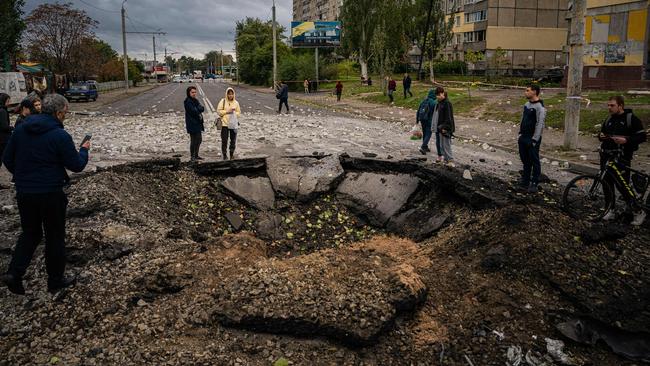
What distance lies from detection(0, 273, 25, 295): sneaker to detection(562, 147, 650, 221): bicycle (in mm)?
6501

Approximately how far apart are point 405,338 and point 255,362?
1333 millimetres

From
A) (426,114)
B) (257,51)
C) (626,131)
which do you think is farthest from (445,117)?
(257,51)

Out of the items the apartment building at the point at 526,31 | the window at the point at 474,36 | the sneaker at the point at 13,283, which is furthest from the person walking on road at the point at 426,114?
the window at the point at 474,36

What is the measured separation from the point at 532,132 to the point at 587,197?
1301 mm

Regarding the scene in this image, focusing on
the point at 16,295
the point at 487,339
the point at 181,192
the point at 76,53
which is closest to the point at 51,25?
the point at 76,53

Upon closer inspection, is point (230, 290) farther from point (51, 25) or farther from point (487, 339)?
point (51, 25)

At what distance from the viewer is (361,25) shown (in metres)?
50.3

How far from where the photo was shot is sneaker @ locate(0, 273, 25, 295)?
4820 mm

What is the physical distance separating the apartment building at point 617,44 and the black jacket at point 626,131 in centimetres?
2013

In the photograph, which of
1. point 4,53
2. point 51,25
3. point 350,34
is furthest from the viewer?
point 350,34

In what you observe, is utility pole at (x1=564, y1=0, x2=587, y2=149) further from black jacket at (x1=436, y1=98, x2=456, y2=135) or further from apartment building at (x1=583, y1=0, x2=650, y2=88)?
apartment building at (x1=583, y1=0, x2=650, y2=88)

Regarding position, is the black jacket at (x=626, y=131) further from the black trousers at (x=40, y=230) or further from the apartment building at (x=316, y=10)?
the apartment building at (x=316, y=10)

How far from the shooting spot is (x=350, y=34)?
51688 mm

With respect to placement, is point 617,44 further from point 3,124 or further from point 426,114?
point 3,124
